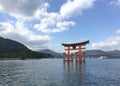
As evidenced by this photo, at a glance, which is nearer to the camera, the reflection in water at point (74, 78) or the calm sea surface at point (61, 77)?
the reflection in water at point (74, 78)

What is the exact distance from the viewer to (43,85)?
93.9ft

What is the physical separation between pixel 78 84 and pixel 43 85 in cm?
512

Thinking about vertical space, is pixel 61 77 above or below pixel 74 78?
above

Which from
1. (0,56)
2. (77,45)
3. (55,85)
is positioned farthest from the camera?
(0,56)

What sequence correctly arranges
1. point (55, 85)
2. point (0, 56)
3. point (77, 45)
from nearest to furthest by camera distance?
point (55, 85), point (77, 45), point (0, 56)

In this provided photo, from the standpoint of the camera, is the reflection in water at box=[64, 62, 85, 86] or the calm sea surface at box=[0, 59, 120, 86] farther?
the calm sea surface at box=[0, 59, 120, 86]

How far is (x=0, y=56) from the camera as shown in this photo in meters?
199

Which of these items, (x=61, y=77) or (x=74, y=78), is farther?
(x=61, y=77)

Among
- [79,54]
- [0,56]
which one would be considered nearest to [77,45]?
[79,54]

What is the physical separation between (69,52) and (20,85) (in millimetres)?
55811

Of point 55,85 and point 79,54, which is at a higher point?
point 79,54

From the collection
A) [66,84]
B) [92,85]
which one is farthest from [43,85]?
[92,85]

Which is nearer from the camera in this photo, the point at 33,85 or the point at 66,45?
the point at 33,85

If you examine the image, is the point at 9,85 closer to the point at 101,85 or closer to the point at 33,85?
the point at 33,85
